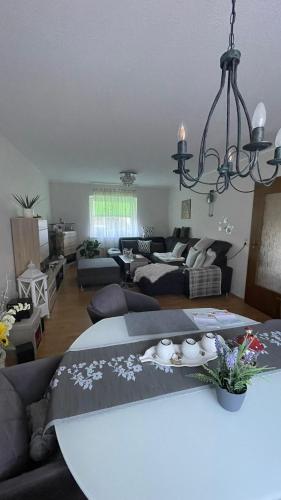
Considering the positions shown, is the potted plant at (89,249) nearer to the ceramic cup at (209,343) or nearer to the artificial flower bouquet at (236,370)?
the ceramic cup at (209,343)

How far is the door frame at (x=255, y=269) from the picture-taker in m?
2.89

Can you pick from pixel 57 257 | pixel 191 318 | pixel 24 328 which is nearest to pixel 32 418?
pixel 191 318

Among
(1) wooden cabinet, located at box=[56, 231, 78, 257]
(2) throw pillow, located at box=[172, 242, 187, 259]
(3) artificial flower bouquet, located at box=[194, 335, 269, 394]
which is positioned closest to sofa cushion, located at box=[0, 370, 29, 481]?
(3) artificial flower bouquet, located at box=[194, 335, 269, 394]

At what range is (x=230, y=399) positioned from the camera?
74 cm

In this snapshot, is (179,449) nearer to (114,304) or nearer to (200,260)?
(114,304)

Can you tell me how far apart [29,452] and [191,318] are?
3.36 feet

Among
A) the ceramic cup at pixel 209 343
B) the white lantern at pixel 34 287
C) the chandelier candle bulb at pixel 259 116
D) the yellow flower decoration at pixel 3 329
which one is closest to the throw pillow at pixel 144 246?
the white lantern at pixel 34 287

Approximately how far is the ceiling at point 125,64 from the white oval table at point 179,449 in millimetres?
1664

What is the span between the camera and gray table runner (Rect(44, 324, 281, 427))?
768mm

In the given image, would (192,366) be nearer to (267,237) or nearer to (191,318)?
(191,318)

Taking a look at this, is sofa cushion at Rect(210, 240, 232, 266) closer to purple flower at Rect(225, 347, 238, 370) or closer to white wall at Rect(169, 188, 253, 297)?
white wall at Rect(169, 188, 253, 297)

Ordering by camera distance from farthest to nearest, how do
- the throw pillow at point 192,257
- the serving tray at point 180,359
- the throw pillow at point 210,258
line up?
the throw pillow at point 192,257 → the throw pillow at point 210,258 → the serving tray at point 180,359

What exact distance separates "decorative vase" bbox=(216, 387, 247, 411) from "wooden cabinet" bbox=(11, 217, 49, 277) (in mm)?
2611

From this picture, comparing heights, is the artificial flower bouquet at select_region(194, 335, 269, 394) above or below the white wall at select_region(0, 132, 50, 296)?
below
